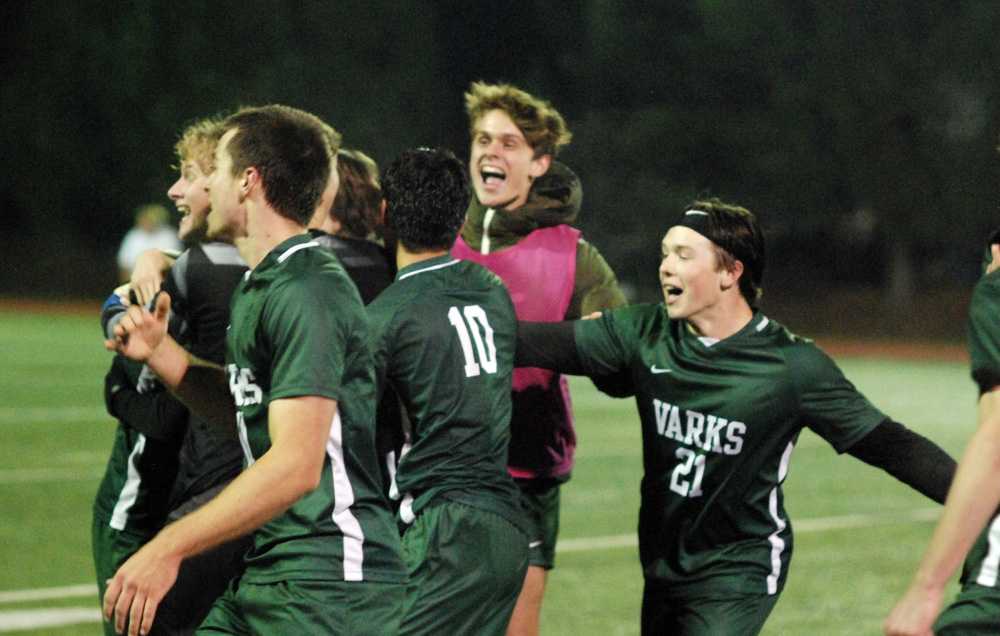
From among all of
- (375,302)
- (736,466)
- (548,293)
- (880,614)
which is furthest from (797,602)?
(375,302)

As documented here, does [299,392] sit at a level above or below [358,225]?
below

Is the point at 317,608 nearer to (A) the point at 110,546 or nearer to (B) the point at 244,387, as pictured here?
(B) the point at 244,387

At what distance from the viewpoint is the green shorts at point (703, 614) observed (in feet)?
15.1

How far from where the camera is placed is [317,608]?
3.46m

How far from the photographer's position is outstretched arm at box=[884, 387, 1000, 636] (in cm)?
322

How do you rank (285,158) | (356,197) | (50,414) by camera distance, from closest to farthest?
(285,158)
(356,197)
(50,414)

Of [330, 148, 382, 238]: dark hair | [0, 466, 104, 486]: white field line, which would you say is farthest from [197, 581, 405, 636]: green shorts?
[0, 466, 104, 486]: white field line

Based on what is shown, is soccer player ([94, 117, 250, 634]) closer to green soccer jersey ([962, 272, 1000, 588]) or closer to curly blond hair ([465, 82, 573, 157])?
curly blond hair ([465, 82, 573, 157])

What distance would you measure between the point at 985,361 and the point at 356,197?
2.43m

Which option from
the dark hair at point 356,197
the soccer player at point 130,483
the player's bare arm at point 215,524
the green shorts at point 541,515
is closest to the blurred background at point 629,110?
the green shorts at point 541,515

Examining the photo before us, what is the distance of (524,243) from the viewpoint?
5875 millimetres

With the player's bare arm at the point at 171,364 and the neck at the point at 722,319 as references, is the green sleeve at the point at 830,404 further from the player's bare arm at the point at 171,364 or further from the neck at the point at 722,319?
the player's bare arm at the point at 171,364

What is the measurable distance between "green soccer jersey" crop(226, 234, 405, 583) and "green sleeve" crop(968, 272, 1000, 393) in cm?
132

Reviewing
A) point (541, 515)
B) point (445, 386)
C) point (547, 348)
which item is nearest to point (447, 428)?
point (445, 386)
